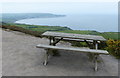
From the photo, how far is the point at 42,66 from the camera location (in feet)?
11.5

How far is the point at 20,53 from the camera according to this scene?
14.5 ft

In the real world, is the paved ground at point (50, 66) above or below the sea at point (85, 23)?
below

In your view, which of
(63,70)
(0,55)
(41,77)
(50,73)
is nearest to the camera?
(41,77)

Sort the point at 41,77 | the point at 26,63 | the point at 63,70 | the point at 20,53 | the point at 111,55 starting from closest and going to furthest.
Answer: the point at 41,77, the point at 63,70, the point at 26,63, the point at 20,53, the point at 111,55

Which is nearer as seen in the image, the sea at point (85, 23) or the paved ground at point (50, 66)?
the paved ground at point (50, 66)

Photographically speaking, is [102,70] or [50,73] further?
[102,70]

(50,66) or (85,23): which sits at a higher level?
(85,23)

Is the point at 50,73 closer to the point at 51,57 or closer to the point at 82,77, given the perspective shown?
the point at 82,77

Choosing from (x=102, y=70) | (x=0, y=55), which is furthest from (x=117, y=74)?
(x=0, y=55)

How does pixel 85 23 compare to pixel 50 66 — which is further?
pixel 85 23

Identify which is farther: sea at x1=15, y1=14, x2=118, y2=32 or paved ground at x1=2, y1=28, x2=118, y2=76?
sea at x1=15, y1=14, x2=118, y2=32

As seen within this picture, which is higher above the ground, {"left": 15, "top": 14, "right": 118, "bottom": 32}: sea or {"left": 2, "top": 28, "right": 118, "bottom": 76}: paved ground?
{"left": 15, "top": 14, "right": 118, "bottom": 32}: sea

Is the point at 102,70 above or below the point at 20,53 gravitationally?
below

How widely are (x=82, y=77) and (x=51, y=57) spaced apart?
56.9 inches
